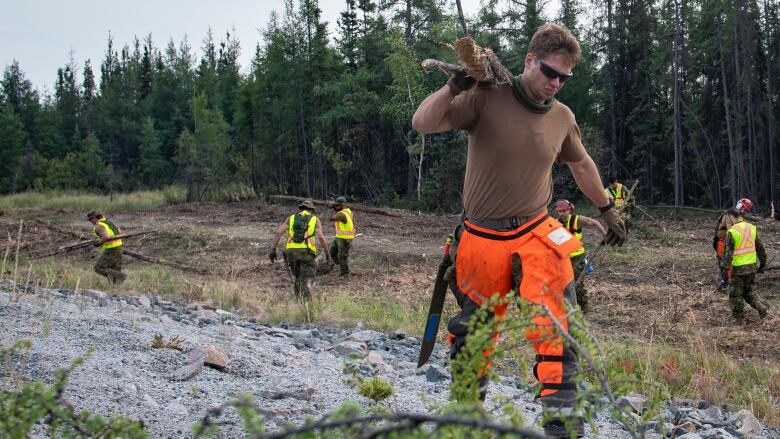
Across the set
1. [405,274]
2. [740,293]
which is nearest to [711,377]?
[740,293]

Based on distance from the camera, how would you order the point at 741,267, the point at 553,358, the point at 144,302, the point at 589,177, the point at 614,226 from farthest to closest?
the point at 741,267 < the point at 144,302 < the point at 614,226 < the point at 589,177 < the point at 553,358

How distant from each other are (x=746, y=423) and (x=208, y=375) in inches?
133

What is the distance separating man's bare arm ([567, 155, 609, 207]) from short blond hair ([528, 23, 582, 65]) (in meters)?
0.74

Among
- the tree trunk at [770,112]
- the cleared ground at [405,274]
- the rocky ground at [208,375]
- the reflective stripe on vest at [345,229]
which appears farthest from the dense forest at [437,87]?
the rocky ground at [208,375]

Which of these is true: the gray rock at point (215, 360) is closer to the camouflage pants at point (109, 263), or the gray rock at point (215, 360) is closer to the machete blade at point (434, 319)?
the machete blade at point (434, 319)

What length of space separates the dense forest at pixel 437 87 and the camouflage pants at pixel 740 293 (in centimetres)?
2080

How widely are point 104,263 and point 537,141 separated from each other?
11593 millimetres

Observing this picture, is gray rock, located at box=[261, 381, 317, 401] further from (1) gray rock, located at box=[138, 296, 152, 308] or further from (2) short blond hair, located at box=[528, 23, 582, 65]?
(1) gray rock, located at box=[138, 296, 152, 308]

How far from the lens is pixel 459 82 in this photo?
132 inches

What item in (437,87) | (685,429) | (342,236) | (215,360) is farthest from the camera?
(437,87)

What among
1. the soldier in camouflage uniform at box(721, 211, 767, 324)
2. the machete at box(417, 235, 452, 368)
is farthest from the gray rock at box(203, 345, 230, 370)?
the soldier in camouflage uniform at box(721, 211, 767, 324)

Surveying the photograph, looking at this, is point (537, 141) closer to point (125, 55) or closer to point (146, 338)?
point (146, 338)

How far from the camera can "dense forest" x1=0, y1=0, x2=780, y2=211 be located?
31.1 metres

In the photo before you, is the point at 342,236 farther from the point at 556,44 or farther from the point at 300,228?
the point at 556,44
